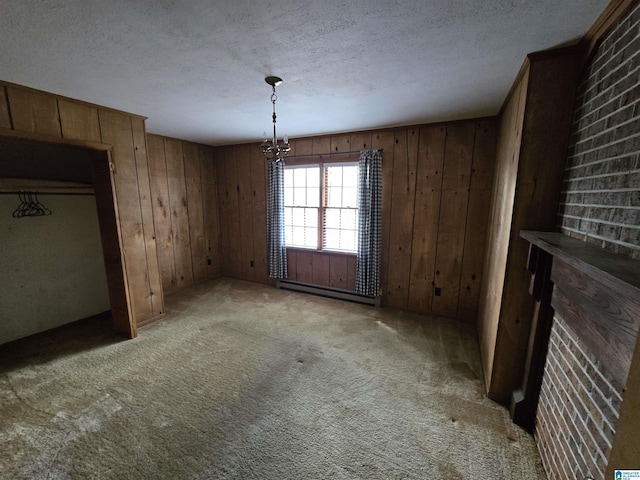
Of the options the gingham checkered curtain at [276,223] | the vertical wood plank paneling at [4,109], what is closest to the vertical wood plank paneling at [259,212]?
the gingham checkered curtain at [276,223]

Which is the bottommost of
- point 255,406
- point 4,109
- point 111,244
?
point 255,406

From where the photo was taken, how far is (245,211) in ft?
15.1

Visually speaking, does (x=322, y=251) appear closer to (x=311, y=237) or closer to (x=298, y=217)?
(x=311, y=237)

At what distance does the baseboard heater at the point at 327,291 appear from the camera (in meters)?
3.72

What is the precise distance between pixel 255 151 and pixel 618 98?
4105mm

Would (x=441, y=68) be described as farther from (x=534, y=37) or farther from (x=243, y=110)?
(x=243, y=110)

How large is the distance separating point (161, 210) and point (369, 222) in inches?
125

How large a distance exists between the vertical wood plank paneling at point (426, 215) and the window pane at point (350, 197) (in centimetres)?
85

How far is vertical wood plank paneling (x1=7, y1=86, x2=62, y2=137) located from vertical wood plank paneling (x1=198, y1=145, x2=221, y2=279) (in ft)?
7.43

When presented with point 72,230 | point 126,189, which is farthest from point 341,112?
point 72,230

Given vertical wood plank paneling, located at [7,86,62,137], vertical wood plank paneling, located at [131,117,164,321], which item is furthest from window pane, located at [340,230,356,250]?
vertical wood plank paneling, located at [7,86,62,137]

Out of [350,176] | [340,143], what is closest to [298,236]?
[350,176]

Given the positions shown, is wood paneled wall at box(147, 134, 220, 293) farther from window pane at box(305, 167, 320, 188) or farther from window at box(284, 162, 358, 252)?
window pane at box(305, 167, 320, 188)

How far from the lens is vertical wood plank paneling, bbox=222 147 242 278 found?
4598mm
